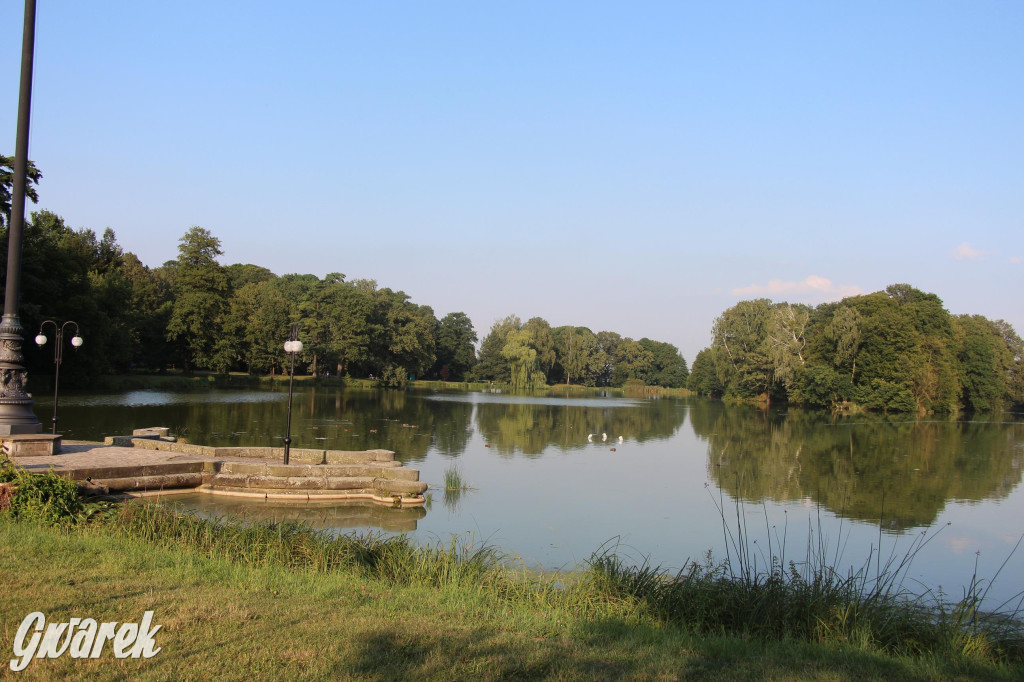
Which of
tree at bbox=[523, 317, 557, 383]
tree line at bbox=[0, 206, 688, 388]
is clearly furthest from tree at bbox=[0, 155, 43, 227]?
tree at bbox=[523, 317, 557, 383]

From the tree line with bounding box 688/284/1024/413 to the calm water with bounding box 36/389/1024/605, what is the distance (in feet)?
49.9

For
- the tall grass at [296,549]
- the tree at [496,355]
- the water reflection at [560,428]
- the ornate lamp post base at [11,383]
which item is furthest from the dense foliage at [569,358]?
the tall grass at [296,549]

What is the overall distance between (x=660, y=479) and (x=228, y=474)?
37.2ft

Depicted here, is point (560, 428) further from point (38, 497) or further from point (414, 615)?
point (414, 615)

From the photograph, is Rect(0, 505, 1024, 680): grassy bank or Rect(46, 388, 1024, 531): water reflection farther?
Rect(46, 388, 1024, 531): water reflection

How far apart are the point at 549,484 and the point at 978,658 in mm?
12450

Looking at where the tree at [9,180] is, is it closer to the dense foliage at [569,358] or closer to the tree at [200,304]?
the tree at [200,304]

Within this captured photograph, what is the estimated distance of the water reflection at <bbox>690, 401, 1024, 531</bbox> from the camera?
16094 millimetres

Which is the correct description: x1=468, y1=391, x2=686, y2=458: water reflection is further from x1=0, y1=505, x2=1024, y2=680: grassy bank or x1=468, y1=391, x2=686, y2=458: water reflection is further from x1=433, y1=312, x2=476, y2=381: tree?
x1=433, y1=312, x2=476, y2=381: tree

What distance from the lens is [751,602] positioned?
19.5 feet

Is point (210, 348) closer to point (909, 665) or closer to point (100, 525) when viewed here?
point (100, 525)

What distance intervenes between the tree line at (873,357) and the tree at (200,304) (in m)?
45.4

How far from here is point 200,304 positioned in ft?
180

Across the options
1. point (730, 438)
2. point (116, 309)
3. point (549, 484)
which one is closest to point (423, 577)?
point (549, 484)
